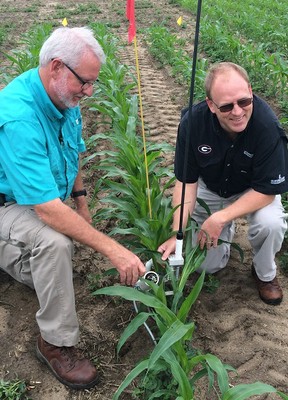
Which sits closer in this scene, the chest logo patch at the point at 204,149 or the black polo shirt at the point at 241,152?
the black polo shirt at the point at 241,152

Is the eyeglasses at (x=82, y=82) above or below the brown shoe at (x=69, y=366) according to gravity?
above

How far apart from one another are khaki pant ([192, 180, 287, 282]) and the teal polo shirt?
99 cm

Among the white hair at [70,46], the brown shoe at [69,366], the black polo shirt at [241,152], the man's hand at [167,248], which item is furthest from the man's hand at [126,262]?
the white hair at [70,46]

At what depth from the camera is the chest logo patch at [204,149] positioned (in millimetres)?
2488

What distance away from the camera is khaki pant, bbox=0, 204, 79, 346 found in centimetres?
210

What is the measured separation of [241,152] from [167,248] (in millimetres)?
665

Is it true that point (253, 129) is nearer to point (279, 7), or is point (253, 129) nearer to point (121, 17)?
point (279, 7)

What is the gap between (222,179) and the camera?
2.62 m

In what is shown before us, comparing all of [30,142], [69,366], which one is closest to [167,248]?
[69,366]

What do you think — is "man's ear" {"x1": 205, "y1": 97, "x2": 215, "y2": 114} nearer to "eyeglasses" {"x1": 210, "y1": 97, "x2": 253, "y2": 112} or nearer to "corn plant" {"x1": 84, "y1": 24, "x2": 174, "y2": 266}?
"eyeglasses" {"x1": 210, "y1": 97, "x2": 253, "y2": 112}

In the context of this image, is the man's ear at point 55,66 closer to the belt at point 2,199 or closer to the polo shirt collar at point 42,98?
the polo shirt collar at point 42,98

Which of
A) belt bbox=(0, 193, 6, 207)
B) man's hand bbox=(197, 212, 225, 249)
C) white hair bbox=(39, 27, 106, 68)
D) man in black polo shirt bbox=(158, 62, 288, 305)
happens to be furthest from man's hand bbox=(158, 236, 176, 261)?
white hair bbox=(39, 27, 106, 68)

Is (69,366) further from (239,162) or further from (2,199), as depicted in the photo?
(239,162)

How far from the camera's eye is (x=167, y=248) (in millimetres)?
2344
